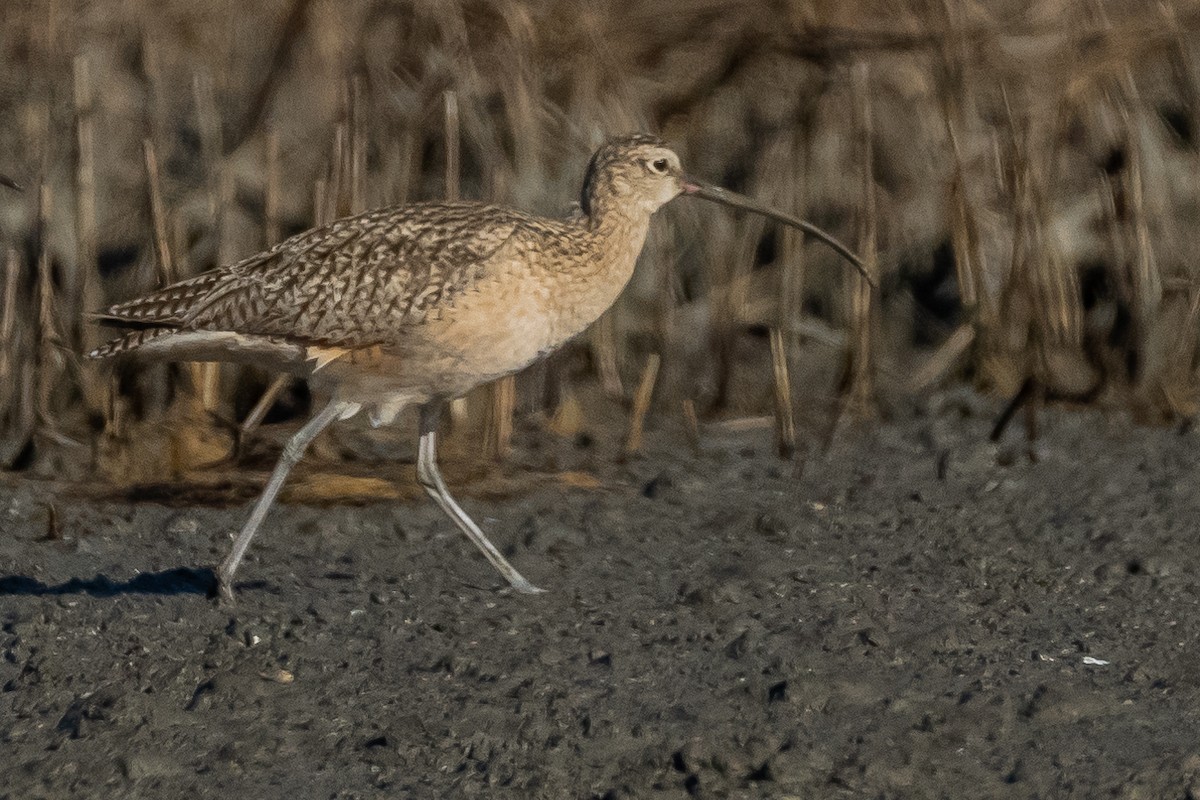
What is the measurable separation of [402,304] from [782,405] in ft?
9.07

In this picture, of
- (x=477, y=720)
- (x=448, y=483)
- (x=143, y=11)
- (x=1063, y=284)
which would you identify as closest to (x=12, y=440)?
(x=448, y=483)

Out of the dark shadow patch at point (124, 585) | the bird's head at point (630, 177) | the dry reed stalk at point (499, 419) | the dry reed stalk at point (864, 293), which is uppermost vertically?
the bird's head at point (630, 177)

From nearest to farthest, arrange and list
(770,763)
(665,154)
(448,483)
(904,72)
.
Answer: (770,763) → (665,154) → (448,483) → (904,72)

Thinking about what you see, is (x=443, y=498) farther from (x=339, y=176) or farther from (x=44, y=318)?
(x=44, y=318)

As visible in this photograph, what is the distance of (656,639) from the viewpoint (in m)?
6.54

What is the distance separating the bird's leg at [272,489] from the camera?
6.92 meters

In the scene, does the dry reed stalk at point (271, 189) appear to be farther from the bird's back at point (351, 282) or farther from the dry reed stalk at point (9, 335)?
the bird's back at point (351, 282)

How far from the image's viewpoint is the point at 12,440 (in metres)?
9.10

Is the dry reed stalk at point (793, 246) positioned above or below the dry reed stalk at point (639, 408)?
above

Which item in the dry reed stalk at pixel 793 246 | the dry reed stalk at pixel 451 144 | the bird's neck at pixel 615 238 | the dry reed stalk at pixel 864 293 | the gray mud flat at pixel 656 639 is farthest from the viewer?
the dry reed stalk at pixel 793 246

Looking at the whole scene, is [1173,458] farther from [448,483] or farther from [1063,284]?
[448,483]

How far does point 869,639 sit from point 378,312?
6.27 feet

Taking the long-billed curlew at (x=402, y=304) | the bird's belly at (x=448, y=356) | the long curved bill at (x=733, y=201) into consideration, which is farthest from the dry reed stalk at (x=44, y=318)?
the long curved bill at (x=733, y=201)

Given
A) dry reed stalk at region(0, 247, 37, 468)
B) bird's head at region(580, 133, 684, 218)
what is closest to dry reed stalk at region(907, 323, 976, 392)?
bird's head at region(580, 133, 684, 218)
